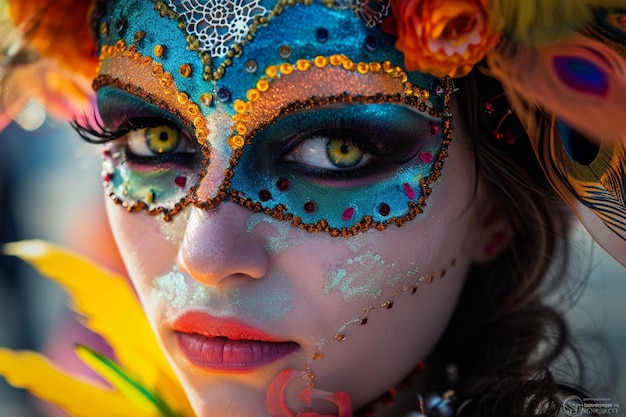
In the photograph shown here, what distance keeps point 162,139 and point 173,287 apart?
0.23 m

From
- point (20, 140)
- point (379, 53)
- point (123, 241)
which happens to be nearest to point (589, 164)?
point (379, 53)

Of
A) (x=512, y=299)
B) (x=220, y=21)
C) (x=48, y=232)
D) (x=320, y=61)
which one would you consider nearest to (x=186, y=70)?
(x=220, y=21)

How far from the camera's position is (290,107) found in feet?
3.52

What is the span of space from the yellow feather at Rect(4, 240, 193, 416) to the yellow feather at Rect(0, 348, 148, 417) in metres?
0.07

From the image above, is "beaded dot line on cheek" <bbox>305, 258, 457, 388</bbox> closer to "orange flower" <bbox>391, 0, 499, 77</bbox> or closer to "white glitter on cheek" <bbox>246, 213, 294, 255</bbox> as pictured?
"white glitter on cheek" <bbox>246, 213, 294, 255</bbox>

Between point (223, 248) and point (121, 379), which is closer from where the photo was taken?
point (223, 248)

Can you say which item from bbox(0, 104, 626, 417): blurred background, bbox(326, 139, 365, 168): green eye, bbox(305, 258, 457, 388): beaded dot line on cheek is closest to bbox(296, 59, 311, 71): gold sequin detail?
bbox(326, 139, 365, 168): green eye

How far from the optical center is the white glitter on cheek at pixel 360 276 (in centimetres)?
113

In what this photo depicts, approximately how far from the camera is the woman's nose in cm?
108

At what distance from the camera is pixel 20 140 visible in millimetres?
2729

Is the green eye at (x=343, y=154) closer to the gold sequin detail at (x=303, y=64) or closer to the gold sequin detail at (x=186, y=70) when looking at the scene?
the gold sequin detail at (x=303, y=64)

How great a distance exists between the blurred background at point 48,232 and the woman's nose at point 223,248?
2.99 feet

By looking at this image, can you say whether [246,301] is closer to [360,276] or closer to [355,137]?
[360,276]

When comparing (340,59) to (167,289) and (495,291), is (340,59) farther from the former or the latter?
(495,291)
